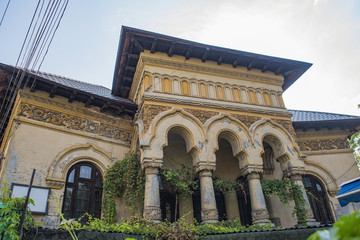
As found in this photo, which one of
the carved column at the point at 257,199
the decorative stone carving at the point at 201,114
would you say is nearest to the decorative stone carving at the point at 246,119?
the decorative stone carving at the point at 201,114

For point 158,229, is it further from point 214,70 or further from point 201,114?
point 214,70

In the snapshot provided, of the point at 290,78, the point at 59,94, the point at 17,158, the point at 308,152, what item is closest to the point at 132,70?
the point at 59,94

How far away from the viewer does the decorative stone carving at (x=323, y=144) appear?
1196cm

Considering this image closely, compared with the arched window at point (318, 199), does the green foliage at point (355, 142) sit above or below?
above

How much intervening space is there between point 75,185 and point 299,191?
716 cm

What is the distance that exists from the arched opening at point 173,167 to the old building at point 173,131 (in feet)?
0.13

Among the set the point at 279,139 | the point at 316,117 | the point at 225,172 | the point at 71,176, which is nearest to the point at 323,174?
the point at 316,117

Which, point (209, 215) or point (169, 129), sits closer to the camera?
A: point (209, 215)

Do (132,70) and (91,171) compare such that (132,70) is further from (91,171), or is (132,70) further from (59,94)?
(91,171)

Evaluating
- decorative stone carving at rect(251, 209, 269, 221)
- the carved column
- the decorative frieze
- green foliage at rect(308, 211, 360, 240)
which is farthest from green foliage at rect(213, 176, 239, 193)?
green foliage at rect(308, 211, 360, 240)

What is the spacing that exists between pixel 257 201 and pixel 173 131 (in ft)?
11.3

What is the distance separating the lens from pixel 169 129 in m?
8.67

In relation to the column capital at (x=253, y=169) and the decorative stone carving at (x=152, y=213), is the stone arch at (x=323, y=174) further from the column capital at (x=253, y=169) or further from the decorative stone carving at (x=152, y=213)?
the decorative stone carving at (x=152, y=213)

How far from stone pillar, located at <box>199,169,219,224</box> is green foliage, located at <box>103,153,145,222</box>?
Answer: 1813 millimetres
